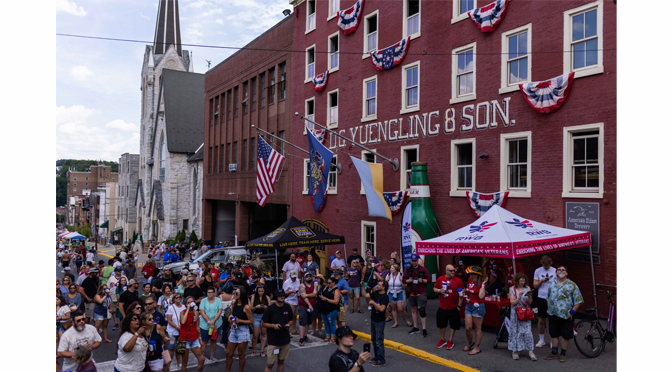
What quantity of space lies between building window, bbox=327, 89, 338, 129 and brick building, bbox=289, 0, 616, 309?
0.06m

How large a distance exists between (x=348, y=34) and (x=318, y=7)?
355 cm

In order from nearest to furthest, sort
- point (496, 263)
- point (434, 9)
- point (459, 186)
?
point (496, 263)
point (459, 186)
point (434, 9)

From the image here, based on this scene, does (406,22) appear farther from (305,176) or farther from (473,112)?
(305,176)

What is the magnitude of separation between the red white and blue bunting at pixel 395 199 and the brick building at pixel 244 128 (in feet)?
30.5

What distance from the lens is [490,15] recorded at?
15969 millimetres

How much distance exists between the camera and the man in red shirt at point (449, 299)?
35.7 ft

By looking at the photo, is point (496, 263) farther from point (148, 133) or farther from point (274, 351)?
point (148, 133)

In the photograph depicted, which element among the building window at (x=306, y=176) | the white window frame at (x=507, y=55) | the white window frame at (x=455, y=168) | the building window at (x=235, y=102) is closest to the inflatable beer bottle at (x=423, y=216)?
the white window frame at (x=455, y=168)

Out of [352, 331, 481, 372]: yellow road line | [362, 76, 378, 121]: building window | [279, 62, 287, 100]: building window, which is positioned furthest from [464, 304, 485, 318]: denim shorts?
[279, 62, 287, 100]: building window

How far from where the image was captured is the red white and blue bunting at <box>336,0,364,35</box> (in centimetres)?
2239

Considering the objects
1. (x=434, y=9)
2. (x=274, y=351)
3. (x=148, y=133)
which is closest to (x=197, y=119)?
(x=148, y=133)

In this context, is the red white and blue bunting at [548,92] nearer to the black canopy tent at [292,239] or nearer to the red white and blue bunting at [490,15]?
the red white and blue bunting at [490,15]

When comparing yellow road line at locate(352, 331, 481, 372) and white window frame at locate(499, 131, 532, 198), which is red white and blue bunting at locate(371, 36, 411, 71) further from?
yellow road line at locate(352, 331, 481, 372)

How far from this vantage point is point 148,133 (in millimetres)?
64812
